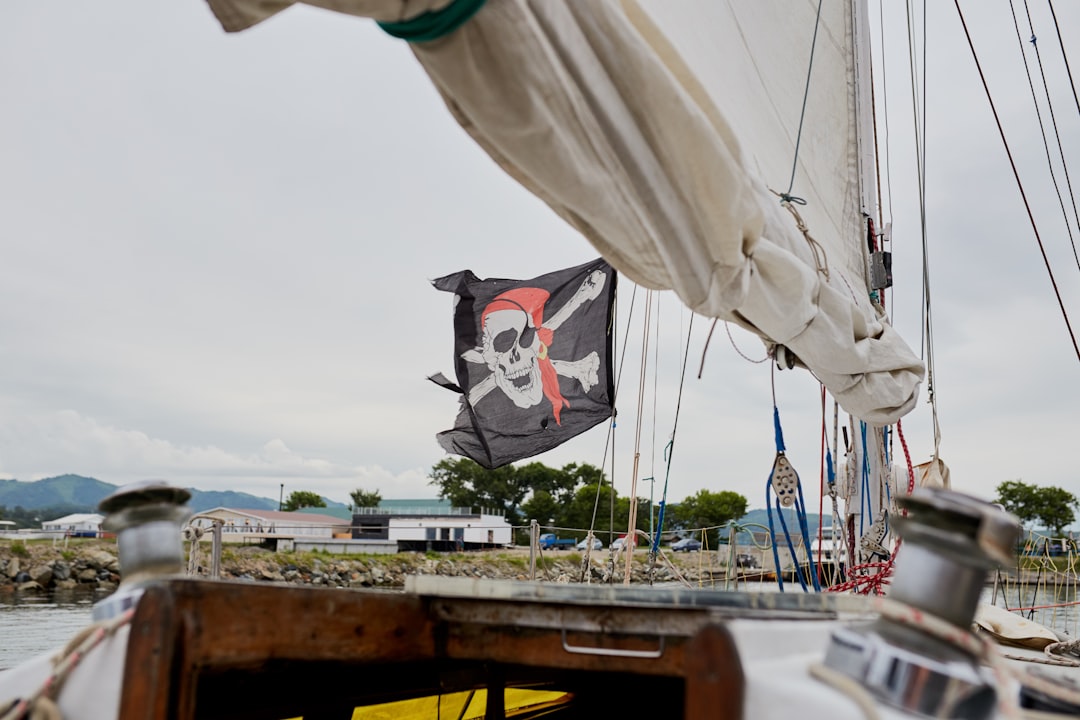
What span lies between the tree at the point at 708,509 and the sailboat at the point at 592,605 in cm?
5091

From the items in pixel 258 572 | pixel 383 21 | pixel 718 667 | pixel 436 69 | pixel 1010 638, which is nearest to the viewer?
pixel 718 667

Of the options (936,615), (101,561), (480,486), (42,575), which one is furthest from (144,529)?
(480,486)

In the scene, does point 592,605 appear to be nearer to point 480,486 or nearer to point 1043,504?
point 1043,504

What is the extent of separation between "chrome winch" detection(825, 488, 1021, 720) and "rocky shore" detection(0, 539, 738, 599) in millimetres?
22167

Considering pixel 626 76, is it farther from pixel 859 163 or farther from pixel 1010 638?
pixel 1010 638

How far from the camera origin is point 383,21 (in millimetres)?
1514

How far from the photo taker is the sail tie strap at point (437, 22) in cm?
147

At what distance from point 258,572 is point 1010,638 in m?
30.1

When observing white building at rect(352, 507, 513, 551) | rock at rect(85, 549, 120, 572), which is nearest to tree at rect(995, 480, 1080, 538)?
white building at rect(352, 507, 513, 551)

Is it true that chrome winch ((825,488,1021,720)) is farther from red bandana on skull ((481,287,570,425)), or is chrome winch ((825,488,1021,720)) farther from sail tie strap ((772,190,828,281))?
red bandana on skull ((481,287,570,425))

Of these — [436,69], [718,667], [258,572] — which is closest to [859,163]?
[436,69]

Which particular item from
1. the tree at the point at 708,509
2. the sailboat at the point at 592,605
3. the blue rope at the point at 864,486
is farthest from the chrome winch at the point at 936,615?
the tree at the point at 708,509

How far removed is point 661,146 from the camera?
6.34 ft

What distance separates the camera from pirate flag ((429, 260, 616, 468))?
270 inches
